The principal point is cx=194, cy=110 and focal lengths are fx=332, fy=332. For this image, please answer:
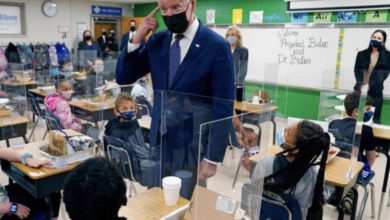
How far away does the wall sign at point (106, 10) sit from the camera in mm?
9805

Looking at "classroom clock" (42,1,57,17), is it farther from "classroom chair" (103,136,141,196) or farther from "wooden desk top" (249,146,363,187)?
"wooden desk top" (249,146,363,187)

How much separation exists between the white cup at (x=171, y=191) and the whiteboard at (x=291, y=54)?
4580 mm

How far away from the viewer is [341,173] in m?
2.19

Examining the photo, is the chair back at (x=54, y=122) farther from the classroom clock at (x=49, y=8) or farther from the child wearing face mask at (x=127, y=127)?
the classroom clock at (x=49, y=8)

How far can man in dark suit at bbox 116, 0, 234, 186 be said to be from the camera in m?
1.57

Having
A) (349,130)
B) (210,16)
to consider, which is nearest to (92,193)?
(349,130)

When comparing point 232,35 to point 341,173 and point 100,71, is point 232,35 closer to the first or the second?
point 100,71

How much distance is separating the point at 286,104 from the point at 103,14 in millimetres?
6620

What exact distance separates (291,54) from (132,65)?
5099mm

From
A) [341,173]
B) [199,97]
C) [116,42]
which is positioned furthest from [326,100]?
[116,42]

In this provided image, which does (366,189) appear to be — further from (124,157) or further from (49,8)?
(49,8)

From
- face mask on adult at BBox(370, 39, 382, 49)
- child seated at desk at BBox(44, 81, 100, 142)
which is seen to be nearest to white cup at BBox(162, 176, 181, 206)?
child seated at desk at BBox(44, 81, 100, 142)

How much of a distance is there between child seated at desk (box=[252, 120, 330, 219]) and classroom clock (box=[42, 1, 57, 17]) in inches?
341

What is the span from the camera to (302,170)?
1.82 meters
